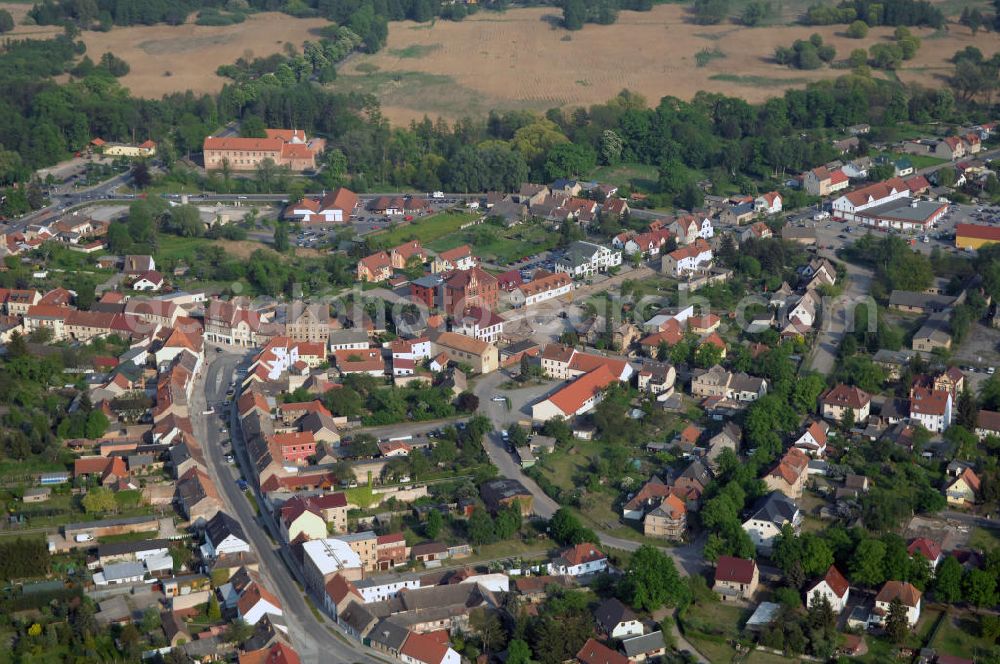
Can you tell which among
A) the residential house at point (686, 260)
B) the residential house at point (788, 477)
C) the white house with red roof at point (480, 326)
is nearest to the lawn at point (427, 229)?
the white house with red roof at point (480, 326)

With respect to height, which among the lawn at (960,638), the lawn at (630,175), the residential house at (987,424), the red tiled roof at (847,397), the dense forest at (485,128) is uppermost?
the dense forest at (485,128)

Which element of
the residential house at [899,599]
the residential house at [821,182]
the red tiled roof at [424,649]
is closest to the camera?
the red tiled roof at [424,649]

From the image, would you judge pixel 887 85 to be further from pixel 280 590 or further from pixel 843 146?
pixel 280 590

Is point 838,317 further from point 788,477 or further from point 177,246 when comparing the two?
point 177,246

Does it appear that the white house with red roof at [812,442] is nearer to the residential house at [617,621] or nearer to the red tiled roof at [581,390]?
the red tiled roof at [581,390]

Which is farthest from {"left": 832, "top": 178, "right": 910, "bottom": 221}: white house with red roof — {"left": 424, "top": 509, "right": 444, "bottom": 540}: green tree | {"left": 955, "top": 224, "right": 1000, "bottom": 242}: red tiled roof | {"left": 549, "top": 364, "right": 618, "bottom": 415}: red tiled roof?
{"left": 424, "top": 509, "right": 444, "bottom": 540}: green tree

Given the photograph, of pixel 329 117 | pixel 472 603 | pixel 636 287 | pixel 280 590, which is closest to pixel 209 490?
pixel 280 590
